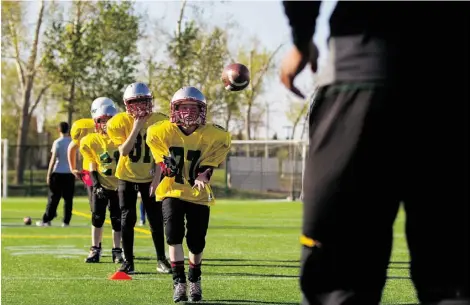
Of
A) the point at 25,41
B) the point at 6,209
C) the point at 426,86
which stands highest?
the point at 25,41

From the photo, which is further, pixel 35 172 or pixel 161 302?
pixel 35 172

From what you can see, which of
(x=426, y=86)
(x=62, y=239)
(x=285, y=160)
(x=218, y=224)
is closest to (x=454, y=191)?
(x=426, y=86)

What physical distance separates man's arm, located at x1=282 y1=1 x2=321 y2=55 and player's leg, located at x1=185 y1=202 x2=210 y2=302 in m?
4.58

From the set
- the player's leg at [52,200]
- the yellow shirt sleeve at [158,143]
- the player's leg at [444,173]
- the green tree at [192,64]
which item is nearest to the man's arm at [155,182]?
the yellow shirt sleeve at [158,143]

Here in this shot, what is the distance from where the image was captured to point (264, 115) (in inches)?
2432

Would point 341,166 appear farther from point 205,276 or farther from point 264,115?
point 264,115

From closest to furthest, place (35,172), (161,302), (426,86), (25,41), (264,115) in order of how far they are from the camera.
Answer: (426,86) → (161,302) → (35,172) → (25,41) → (264,115)

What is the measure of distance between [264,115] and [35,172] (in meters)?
24.1

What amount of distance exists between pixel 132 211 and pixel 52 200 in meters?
8.53

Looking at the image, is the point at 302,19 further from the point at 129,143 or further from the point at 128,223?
the point at 128,223

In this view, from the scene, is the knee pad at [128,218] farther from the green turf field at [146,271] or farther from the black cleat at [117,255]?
the black cleat at [117,255]

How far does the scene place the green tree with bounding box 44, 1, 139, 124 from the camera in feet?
123

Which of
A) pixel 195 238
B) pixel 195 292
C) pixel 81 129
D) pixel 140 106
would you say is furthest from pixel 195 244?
pixel 81 129

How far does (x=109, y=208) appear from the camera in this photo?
34.4 ft
